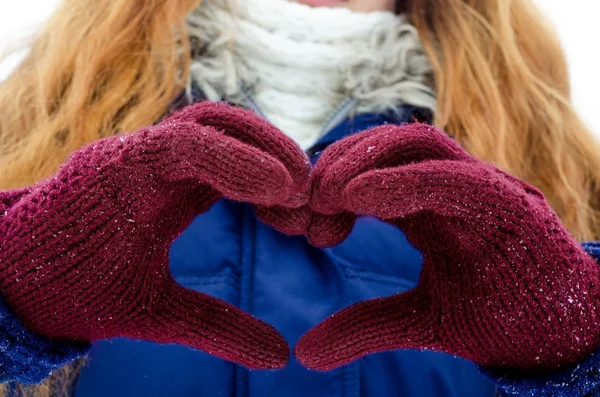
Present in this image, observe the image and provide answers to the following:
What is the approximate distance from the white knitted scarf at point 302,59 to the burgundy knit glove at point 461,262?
300mm

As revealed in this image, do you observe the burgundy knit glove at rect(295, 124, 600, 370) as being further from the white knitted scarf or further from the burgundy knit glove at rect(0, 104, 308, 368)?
the white knitted scarf

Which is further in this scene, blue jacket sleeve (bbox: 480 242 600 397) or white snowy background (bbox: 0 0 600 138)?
white snowy background (bbox: 0 0 600 138)

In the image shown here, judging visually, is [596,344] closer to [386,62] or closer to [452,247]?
[452,247]

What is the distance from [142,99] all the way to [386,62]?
0.32 m

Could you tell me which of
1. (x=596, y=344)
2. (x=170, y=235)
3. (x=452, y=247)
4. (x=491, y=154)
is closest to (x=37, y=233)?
(x=170, y=235)

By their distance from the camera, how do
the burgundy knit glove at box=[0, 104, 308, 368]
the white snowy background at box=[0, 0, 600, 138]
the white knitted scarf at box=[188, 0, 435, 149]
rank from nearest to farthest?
the burgundy knit glove at box=[0, 104, 308, 368] → the white knitted scarf at box=[188, 0, 435, 149] → the white snowy background at box=[0, 0, 600, 138]

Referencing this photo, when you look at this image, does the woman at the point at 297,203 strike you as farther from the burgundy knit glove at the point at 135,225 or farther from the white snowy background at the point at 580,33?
the white snowy background at the point at 580,33

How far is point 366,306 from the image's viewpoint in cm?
53

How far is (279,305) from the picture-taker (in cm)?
65

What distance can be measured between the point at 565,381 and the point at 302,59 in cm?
50

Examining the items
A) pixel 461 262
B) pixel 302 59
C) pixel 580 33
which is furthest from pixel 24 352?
pixel 580 33

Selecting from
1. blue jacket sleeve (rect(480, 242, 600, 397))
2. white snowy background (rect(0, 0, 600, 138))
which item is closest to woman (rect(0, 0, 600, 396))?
blue jacket sleeve (rect(480, 242, 600, 397))

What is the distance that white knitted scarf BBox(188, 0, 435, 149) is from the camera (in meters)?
0.78

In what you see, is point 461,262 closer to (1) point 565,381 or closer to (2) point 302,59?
(1) point 565,381
